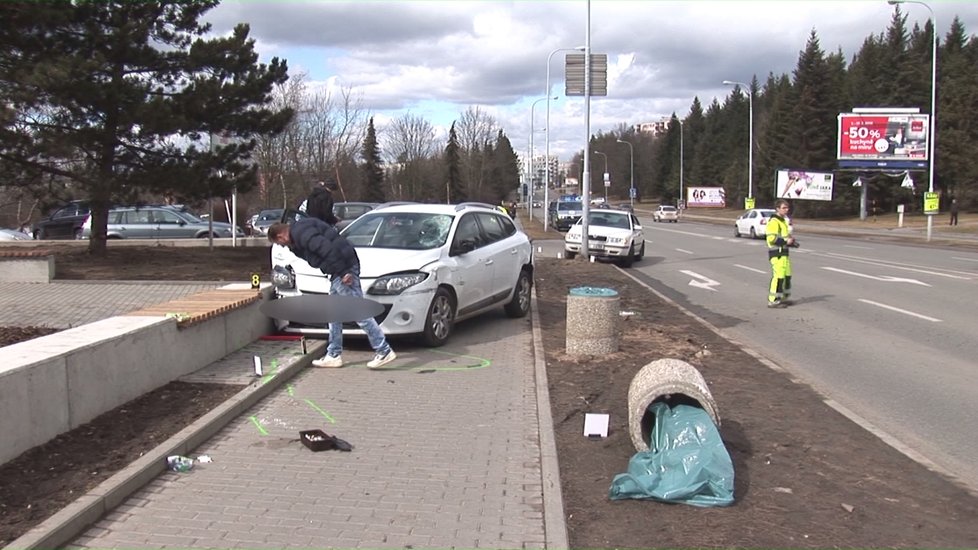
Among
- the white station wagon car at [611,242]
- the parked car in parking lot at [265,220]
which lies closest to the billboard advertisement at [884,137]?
the white station wagon car at [611,242]

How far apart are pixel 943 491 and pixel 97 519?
492 centimetres

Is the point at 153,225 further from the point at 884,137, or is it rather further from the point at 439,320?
the point at 884,137

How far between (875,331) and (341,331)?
7.88m

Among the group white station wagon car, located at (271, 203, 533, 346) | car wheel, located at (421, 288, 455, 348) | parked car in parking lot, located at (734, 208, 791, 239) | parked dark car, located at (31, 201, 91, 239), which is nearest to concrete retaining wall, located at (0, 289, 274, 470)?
white station wagon car, located at (271, 203, 533, 346)

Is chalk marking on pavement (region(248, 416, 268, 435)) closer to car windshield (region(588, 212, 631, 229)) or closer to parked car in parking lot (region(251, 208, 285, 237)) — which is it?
car windshield (region(588, 212, 631, 229))

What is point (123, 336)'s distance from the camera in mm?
5895

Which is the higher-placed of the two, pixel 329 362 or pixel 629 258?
pixel 629 258

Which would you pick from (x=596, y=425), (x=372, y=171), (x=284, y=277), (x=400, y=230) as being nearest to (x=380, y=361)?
(x=284, y=277)

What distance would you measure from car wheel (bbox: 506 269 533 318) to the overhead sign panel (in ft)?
38.2

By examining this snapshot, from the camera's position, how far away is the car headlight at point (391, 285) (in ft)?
27.9

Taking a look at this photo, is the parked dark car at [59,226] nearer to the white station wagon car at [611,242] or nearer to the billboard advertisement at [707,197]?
the white station wagon car at [611,242]

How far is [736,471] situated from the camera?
4.94m

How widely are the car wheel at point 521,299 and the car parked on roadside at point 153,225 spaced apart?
16.5 metres

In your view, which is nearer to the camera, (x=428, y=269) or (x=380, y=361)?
(x=380, y=361)
